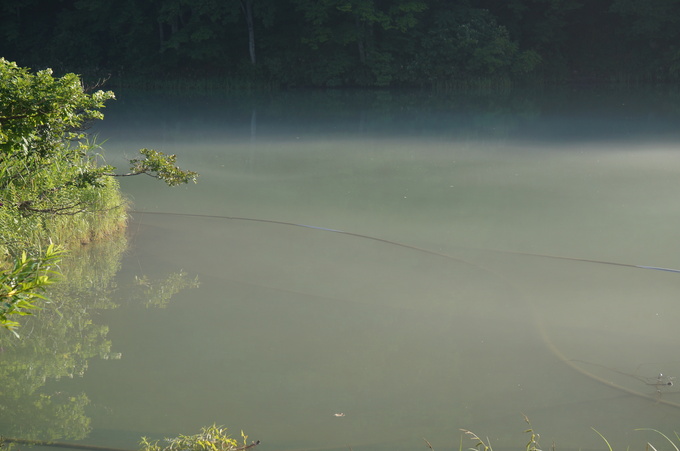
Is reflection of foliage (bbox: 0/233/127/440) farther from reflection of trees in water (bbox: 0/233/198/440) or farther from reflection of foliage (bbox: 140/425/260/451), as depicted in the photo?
reflection of foliage (bbox: 140/425/260/451)

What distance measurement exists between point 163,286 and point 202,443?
2082 millimetres

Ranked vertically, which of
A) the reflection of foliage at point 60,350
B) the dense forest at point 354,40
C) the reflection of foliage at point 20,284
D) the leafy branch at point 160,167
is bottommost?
the reflection of foliage at point 60,350

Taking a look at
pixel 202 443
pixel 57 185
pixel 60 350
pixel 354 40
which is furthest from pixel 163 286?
pixel 354 40

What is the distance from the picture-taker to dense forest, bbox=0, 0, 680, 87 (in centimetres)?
1942

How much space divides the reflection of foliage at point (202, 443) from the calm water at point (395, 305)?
0.41 ft

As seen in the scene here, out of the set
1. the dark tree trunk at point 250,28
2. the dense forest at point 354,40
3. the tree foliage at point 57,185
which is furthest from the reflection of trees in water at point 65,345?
the dark tree trunk at point 250,28

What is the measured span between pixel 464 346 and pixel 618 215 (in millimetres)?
3058

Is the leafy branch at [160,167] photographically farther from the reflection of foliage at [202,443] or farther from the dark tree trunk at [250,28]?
the dark tree trunk at [250,28]

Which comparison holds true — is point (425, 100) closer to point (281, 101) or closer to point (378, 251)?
point (281, 101)

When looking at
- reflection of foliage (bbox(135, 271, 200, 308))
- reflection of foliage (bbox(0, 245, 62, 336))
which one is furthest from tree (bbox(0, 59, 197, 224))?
reflection of foliage (bbox(0, 245, 62, 336))

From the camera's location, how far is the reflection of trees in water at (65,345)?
287cm

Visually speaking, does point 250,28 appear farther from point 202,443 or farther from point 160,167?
point 202,443

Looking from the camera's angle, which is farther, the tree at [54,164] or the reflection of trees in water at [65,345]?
the reflection of trees in water at [65,345]

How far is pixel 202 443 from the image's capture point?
2477 millimetres
